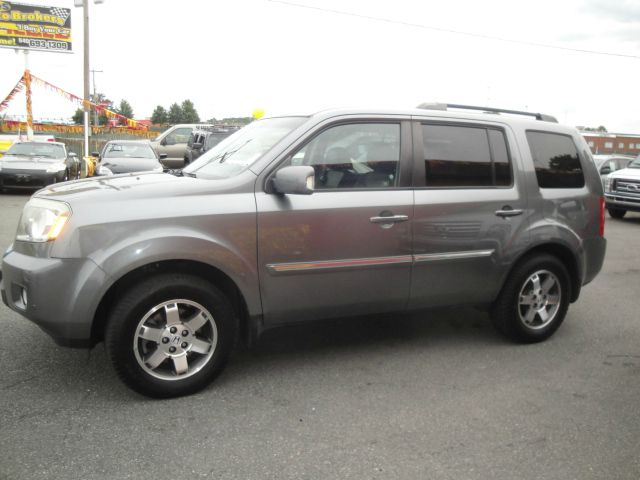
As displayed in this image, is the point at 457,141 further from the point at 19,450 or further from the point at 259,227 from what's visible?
the point at 19,450

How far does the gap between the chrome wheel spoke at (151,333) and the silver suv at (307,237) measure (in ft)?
0.04

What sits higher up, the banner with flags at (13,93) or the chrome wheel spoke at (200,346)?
the banner with flags at (13,93)

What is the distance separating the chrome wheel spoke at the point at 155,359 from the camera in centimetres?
343

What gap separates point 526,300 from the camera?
461cm

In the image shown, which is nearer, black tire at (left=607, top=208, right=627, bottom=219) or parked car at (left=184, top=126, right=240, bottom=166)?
black tire at (left=607, top=208, right=627, bottom=219)

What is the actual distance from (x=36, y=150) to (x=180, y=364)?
14.2 m

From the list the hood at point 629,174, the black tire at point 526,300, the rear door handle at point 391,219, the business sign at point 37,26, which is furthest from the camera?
the business sign at point 37,26

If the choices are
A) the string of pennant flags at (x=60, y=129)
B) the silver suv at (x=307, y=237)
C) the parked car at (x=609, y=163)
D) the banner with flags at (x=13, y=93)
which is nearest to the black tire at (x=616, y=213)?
the parked car at (x=609, y=163)

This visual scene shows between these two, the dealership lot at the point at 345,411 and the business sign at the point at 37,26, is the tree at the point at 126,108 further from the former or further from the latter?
the dealership lot at the point at 345,411

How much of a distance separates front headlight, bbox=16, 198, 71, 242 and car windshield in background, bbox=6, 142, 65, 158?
13.3m

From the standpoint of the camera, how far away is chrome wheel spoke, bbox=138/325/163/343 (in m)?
3.38

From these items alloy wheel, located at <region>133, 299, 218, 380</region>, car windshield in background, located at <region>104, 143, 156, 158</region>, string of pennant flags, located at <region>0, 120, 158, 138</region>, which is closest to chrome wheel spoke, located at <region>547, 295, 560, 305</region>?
alloy wheel, located at <region>133, 299, 218, 380</region>

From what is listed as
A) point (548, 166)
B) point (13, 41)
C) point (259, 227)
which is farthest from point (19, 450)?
point (13, 41)

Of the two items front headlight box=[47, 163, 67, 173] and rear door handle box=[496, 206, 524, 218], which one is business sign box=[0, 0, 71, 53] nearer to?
front headlight box=[47, 163, 67, 173]
